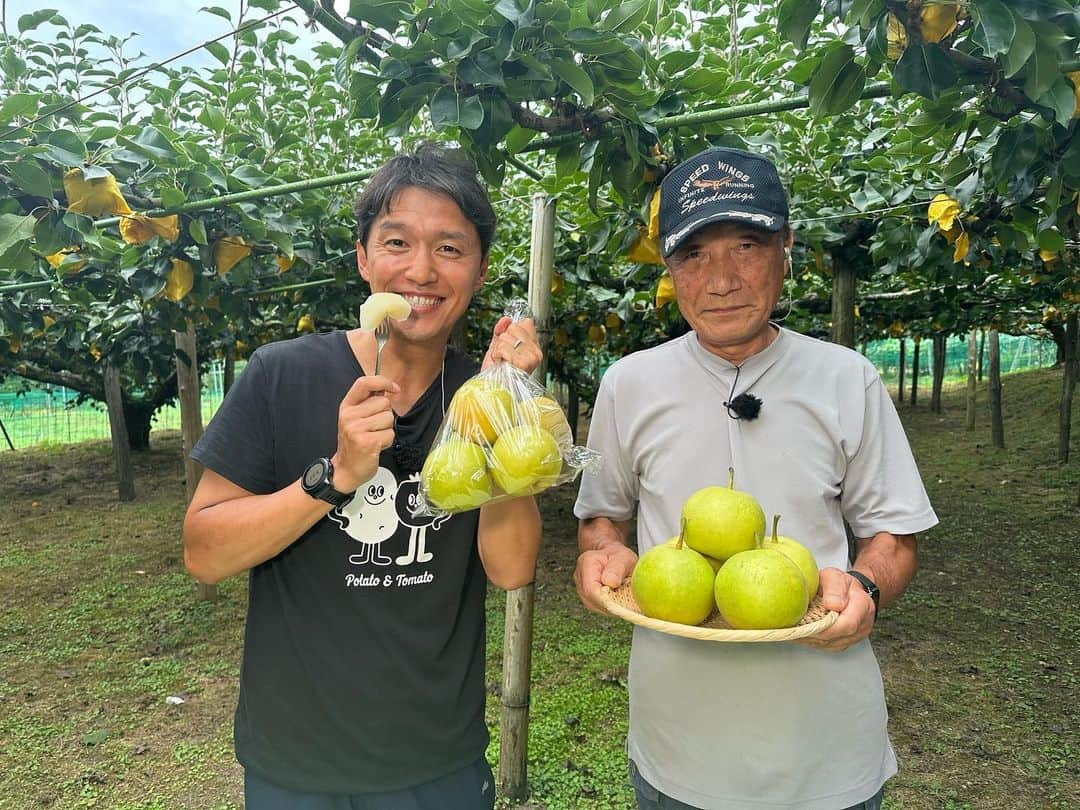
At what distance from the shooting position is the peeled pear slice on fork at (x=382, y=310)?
1.37 meters

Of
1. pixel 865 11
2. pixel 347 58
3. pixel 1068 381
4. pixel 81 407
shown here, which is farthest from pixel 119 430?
pixel 81 407

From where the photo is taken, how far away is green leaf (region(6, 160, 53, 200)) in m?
2.14

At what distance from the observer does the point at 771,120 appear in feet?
11.9

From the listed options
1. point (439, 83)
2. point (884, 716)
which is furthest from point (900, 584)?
point (439, 83)

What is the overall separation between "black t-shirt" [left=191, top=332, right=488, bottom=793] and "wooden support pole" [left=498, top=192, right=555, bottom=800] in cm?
103

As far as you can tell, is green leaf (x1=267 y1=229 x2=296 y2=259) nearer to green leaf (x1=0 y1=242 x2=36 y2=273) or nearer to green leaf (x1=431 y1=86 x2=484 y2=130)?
green leaf (x1=0 y1=242 x2=36 y2=273)

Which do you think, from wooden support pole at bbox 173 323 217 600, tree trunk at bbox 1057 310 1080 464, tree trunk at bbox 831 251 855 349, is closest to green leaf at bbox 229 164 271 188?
wooden support pole at bbox 173 323 217 600

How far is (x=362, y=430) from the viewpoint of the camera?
4.33 ft

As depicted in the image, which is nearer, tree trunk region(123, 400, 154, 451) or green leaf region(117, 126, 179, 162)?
green leaf region(117, 126, 179, 162)

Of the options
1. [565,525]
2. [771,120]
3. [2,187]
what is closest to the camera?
[2,187]

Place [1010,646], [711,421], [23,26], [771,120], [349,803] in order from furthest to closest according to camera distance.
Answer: [1010,646] → [771,120] → [23,26] → [711,421] → [349,803]

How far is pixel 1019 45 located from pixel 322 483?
5.22ft

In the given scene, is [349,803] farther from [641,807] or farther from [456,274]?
[456,274]

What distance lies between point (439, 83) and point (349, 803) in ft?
5.55
